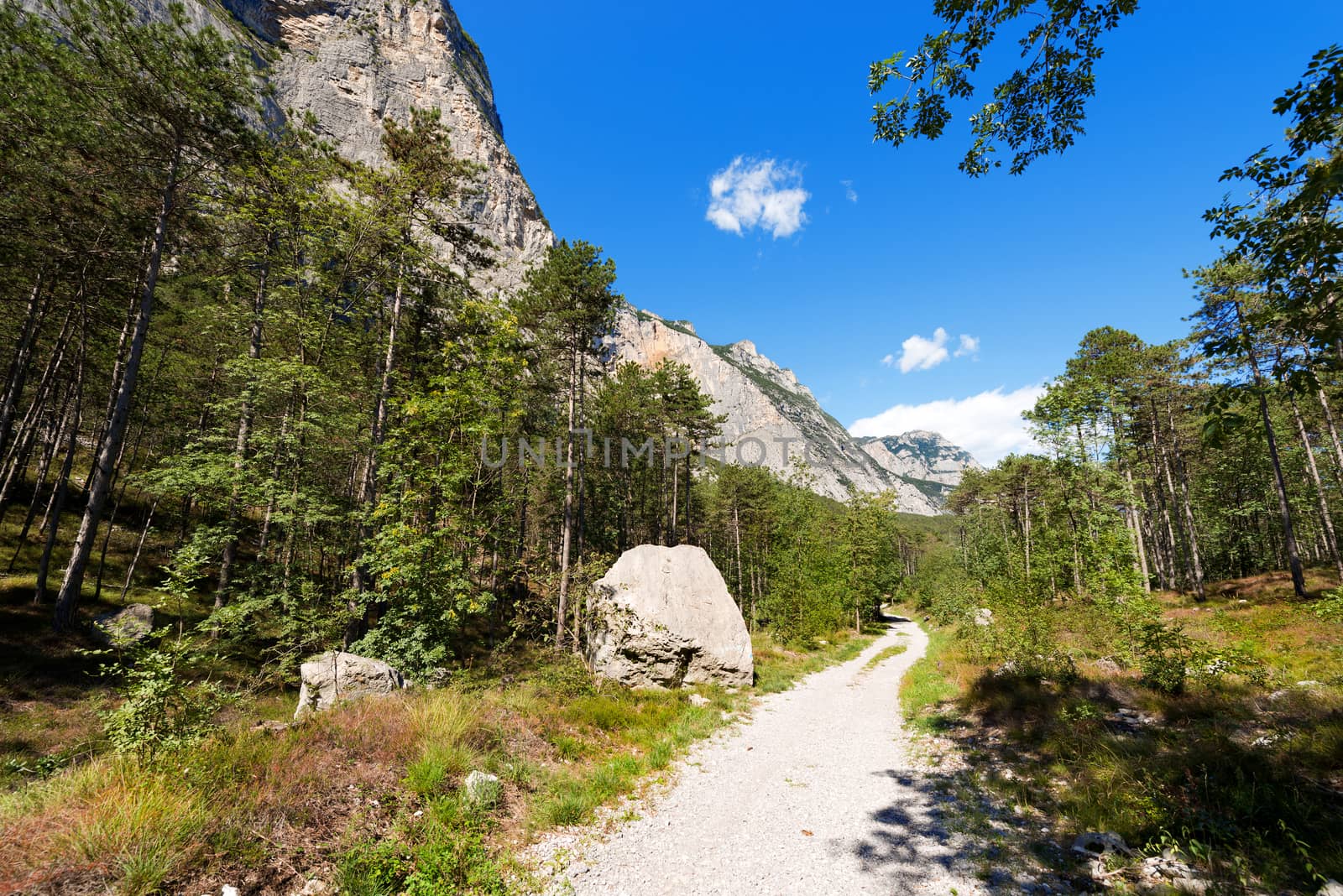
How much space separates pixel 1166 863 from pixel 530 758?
25.6ft

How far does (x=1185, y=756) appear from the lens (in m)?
5.73

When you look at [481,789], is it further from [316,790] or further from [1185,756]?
[1185,756]

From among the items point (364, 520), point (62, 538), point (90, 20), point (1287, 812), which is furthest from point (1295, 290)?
point (62, 538)

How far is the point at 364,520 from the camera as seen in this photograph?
11.2 metres

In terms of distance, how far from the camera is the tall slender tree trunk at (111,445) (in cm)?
1118

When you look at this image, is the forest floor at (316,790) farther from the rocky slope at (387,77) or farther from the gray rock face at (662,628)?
the rocky slope at (387,77)

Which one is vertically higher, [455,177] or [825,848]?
[455,177]

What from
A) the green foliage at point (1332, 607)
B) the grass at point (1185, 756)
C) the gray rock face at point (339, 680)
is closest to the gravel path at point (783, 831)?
the grass at point (1185, 756)

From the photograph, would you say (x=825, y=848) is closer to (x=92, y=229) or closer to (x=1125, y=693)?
(x=1125, y=693)

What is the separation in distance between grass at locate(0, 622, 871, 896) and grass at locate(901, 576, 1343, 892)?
20.3ft

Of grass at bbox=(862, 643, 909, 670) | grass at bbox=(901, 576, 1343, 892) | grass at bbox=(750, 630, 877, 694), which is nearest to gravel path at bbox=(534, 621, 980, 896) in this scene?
grass at bbox=(901, 576, 1343, 892)

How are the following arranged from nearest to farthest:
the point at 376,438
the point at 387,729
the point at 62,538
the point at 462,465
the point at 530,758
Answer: the point at 387,729
the point at 530,758
the point at 462,465
the point at 376,438
the point at 62,538

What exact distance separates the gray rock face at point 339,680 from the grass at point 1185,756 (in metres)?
11.5

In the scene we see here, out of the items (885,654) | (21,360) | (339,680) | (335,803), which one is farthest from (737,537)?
(21,360)
